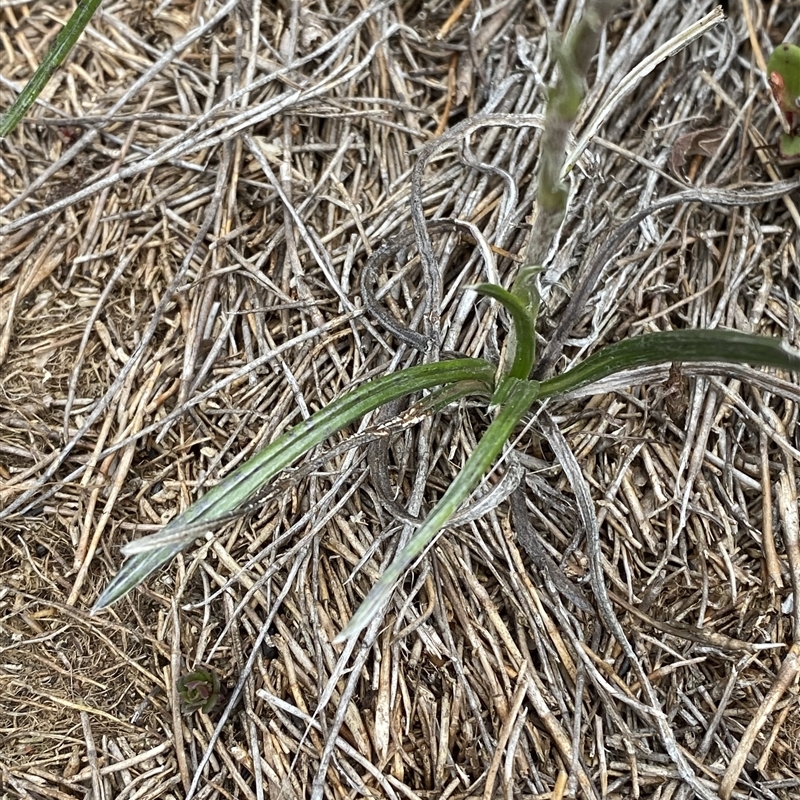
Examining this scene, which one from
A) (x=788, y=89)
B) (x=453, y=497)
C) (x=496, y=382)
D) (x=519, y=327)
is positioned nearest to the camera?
(x=453, y=497)

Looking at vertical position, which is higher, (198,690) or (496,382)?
(496,382)

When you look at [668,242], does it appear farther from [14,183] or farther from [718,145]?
[14,183]

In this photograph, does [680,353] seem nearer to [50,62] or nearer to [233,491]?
[233,491]

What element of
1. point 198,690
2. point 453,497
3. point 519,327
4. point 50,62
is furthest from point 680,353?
point 50,62

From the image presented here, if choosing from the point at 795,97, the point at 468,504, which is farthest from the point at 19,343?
the point at 795,97

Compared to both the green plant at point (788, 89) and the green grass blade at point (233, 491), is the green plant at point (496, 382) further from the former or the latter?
the green plant at point (788, 89)

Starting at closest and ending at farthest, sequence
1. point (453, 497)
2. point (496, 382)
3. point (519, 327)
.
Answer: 1. point (453, 497)
2. point (519, 327)
3. point (496, 382)
